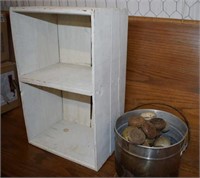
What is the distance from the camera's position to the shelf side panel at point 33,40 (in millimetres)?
757

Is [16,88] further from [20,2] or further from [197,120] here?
[197,120]

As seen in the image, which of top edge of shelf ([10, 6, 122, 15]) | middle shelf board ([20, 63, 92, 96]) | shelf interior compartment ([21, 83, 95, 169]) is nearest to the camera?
top edge of shelf ([10, 6, 122, 15])

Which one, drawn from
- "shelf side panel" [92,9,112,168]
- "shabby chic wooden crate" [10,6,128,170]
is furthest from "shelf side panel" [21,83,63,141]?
"shelf side panel" [92,9,112,168]

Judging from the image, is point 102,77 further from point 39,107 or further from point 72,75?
point 39,107

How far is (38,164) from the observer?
77cm

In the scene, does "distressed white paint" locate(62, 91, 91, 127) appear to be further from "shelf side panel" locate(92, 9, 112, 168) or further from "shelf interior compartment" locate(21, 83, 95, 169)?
"shelf side panel" locate(92, 9, 112, 168)

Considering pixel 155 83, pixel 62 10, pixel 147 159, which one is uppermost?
pixel 62 10

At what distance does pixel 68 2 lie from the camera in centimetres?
93

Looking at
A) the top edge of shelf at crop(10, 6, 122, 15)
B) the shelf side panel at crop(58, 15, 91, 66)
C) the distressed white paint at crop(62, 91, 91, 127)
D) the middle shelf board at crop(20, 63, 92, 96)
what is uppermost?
the top edge of shelf at crop(10, 6, 122, 15)

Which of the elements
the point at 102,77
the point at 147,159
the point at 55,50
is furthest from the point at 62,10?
the point at 147,159

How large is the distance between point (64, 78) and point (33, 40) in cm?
19

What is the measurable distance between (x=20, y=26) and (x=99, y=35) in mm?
313

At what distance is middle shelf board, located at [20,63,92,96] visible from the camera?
0.69m

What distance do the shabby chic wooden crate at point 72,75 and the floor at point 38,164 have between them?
0.02 m
